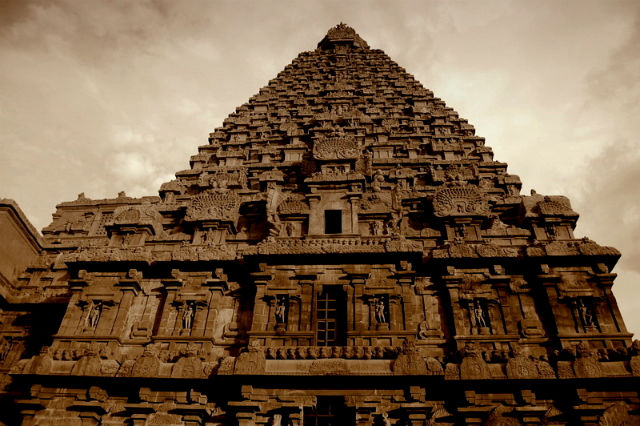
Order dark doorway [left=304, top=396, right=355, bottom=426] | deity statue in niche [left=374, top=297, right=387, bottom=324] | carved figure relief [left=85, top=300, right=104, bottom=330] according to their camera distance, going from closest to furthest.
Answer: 1. dark doorway [left=304, top=396, right=355, bottom=426]
2. deity statue in niche [left=374, top=297, right=387, bottom=324]
3. carved figure relief [left=85, top=300, right=104, bottom=330]

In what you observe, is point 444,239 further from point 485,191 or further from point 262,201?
point 262,201

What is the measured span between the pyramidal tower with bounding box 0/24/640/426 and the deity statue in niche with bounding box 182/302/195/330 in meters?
0.08

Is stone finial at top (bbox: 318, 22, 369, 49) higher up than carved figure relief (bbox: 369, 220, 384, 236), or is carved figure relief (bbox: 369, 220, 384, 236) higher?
stone finial at top (bbox: 318, 22, 369, 49)

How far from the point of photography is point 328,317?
16.1m

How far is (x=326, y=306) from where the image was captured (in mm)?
16188

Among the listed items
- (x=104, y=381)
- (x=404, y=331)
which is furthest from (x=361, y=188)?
(x=104, y=381)

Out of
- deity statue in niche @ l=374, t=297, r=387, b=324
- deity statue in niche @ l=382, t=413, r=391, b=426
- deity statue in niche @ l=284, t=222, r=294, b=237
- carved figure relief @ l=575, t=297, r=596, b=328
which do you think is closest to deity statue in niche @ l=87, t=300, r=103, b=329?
deity statue in niche @ l=284, t=222, r=294, b=237

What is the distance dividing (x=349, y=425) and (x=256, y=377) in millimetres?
3186

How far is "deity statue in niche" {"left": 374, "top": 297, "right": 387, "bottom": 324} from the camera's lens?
15352 mm

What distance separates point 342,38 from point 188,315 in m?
30.5

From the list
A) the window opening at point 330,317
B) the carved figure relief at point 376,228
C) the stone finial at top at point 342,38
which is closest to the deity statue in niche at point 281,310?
the window opening at point 330,317

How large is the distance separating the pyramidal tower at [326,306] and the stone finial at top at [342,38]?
1859cm

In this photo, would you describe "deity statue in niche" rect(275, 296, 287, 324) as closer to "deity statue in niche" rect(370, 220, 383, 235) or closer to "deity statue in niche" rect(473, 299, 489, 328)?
"deity statue in niche" rect(370, 220, 383, 235)

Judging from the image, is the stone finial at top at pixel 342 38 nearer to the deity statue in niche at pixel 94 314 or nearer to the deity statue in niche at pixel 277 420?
the deity statue in niche at pixel 94 314
